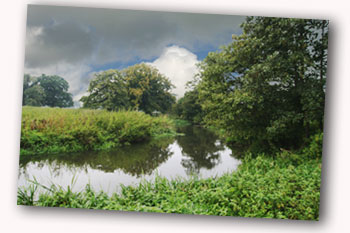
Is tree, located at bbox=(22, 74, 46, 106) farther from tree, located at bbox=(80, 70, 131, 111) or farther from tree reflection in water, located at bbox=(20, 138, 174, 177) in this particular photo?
tree reflection in water, located at bbox=(20, 138, 174, 177)

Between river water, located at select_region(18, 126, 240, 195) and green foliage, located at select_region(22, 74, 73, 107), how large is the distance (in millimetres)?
696

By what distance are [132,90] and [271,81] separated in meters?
1.87

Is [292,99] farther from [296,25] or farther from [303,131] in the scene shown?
[296,25]

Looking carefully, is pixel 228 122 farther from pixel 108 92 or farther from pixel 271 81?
pixel 108 92

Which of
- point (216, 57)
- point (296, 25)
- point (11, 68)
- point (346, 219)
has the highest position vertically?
point (296, 25)

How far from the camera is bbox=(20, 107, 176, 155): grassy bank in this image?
2852 millimetres

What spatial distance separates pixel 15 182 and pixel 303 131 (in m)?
3.83

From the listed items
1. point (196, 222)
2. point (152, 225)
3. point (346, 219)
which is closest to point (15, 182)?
point (152, 225)

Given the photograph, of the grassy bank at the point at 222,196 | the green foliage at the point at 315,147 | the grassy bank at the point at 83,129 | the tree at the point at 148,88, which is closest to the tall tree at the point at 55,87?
the grassy bank at the point at 83,129

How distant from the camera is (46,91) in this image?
2.82 meters

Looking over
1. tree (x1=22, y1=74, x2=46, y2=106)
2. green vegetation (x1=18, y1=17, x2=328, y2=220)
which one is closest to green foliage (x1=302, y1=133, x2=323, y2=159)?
green vegetation (x1=18, y1=17, x2=328, y2=220)

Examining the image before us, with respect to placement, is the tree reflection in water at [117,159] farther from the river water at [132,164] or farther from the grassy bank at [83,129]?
the grassy bank at [83,129]

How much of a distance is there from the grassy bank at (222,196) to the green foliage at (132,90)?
39.7 inches

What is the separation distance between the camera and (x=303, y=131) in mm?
2973
